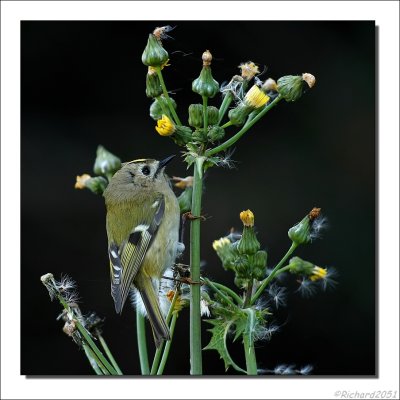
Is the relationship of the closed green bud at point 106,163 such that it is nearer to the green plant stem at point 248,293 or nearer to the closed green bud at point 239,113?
the closed green bud at point 239,113

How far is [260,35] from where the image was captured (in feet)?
12.4

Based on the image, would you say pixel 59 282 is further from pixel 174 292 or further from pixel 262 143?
pixel 262 143

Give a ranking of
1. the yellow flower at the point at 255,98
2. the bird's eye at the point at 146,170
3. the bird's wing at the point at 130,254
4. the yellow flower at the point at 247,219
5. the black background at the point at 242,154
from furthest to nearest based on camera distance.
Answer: the black background at the point at 242,154 < the bird's eye at the point at 146,170 < the bird's wing at the point at 130,254 < the yellow flower at the point at 247,219 < the yellow flower at the point at 255,98

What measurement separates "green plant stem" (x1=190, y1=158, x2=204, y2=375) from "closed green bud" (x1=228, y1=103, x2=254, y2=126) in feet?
0.55

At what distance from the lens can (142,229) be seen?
2.71 meters

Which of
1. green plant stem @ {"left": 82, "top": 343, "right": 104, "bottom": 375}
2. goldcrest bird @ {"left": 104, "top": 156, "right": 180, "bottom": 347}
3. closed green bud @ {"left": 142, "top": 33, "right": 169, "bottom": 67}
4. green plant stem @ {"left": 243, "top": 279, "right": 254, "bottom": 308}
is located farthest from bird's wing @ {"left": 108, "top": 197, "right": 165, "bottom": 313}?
closed green bud @ {"left": 142, "top": 33, "right": 169, "bottom": 67}

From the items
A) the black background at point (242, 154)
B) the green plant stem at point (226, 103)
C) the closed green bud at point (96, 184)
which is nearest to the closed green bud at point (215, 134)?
the green plant stem at point (226, 103)

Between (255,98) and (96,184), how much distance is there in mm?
653

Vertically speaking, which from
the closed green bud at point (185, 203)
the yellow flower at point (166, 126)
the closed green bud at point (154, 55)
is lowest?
the closed green bud at point (185, 203)

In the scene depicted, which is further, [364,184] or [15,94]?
[364,184]

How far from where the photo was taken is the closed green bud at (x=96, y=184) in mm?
2393

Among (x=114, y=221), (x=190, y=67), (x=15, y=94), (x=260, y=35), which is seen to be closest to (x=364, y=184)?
(x=260, y=35)

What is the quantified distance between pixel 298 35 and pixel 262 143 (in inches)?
29.3

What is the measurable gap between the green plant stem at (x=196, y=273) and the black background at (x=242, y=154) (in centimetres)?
138
